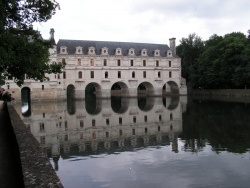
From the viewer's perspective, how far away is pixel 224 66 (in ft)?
204

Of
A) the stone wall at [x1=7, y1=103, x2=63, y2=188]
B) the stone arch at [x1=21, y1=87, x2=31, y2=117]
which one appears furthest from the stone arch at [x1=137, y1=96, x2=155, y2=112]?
the stone wall at [x1=7, y1=103, x2=63, y2=188]

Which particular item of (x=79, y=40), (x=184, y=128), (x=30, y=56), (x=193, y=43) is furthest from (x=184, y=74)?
(x=30, y=56)

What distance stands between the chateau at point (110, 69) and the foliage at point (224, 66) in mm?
4433

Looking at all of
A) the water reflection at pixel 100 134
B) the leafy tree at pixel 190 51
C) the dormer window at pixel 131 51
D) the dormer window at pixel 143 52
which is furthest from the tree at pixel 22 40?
the leafy tree at pixel 190 51

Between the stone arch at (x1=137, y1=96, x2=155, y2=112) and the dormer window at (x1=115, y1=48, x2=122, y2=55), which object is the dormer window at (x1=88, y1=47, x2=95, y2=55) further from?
the stone arch at (x1=137, y1=96, x2=155, y2=112)

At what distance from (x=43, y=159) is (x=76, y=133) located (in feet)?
44.1

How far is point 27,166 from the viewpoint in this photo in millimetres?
6715

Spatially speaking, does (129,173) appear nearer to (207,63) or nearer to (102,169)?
(102,169)

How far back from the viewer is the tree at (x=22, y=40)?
12.5 metres

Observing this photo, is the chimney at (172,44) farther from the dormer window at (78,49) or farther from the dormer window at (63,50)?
the dormer window at (63,50)

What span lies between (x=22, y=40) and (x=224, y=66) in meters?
53.9

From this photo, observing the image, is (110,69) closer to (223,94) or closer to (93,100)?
(93,100)

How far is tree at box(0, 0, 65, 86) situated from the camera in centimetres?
1246

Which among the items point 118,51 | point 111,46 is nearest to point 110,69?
point 118,51
